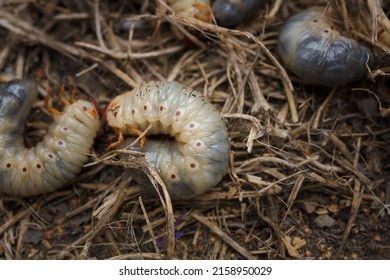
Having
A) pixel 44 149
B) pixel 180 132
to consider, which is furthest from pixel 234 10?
pixel 44 149

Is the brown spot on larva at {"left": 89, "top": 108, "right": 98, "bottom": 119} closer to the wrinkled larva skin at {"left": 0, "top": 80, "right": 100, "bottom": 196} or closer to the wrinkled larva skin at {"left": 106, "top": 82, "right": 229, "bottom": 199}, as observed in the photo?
the wrinkled larva skin at {"left": 0, "top": 80, "right": 100, "bottom": 196}

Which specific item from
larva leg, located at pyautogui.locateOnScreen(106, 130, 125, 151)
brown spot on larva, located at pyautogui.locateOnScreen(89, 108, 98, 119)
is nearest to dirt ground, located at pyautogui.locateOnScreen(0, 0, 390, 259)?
larva leg, located at pyautogui.locateOnScreen(106, 130, 125, 151)

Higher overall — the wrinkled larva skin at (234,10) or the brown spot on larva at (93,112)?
the wrinkled larva skin at (234,10)

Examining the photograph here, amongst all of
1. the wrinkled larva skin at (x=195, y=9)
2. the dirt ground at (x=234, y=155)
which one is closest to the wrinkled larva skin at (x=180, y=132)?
the dirt ground at (x=234, y=155)

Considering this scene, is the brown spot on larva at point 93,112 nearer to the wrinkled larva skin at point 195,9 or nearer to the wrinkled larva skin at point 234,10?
the wrinkled larva skin at point 195,9

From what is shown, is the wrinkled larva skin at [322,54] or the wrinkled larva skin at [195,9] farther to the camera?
the wrinkled larva skin at [195,9]

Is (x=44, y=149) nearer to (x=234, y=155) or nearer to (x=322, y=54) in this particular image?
(x=234, y=155)
